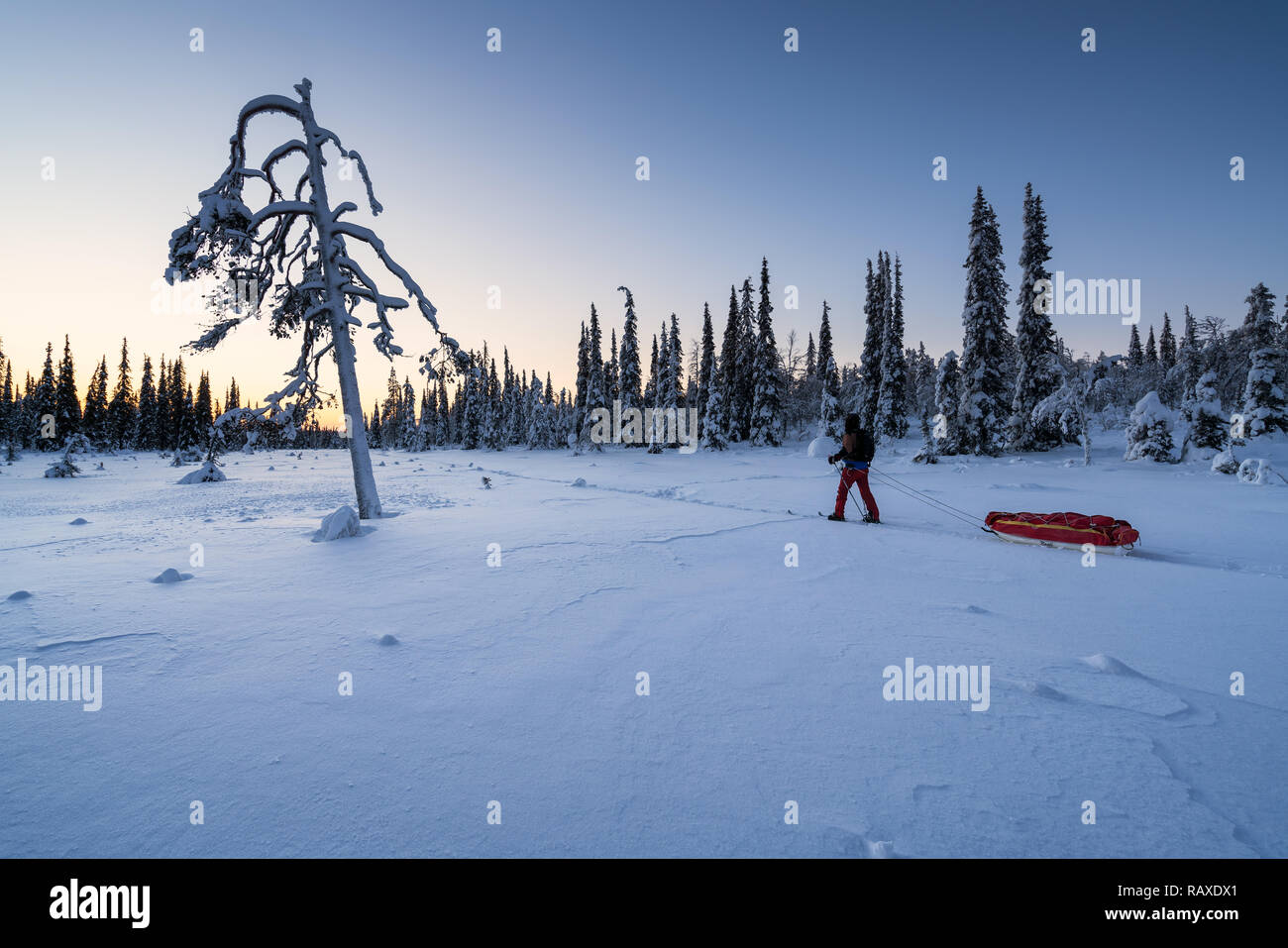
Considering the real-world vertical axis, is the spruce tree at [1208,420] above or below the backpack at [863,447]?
above

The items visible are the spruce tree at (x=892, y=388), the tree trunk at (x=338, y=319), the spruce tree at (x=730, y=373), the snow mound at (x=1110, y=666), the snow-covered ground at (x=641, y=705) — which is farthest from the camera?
the spruce tree at (x=730, y=373)

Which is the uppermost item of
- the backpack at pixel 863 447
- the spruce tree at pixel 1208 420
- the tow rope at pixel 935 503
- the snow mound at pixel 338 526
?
the spruce tree at pixel 1208 420

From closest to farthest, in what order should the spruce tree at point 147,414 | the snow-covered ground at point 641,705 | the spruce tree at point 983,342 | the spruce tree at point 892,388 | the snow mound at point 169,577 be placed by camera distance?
the snow-covered ground at point 641,705 → the snow mound at point 169,577 → the spruce tree at point 983,342 → the spruce tree at point 892,388 → the spruce tree at point 147,414

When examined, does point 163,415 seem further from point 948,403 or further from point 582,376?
point 948,403

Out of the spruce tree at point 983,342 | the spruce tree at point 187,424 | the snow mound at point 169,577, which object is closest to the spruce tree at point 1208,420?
the spruce tree at point 983,342

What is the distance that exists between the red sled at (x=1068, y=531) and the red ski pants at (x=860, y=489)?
1.71m

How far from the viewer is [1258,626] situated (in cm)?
405

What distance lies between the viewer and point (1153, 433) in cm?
2223

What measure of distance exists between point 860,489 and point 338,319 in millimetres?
10169

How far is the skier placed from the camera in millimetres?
8938

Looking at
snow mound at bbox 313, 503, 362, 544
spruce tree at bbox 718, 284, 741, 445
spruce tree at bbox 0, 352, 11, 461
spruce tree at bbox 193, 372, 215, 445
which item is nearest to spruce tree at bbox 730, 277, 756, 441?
spruce tree at bbox 718, 284, 741, 445

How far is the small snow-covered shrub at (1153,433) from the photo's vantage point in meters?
22.0

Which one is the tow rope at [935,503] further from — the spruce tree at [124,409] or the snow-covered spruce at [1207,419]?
the spruce tree at [124,409]

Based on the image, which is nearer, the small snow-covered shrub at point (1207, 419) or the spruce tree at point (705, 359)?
the small snow-covered shrub at point (1207, 419)
